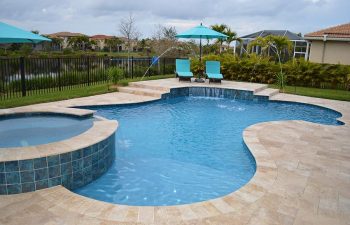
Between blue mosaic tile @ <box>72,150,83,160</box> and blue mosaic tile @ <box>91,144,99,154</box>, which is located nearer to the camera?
blue mosaic tile @ <box>72,150,83,160</box>

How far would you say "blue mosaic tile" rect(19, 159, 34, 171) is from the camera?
13.7 feet

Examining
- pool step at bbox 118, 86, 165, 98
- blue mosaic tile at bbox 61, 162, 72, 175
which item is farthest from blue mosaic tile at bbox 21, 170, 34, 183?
pool step at bbox 118, 86, 165, 98

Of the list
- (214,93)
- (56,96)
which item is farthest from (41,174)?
(214,93)

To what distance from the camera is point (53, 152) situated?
441 centimetres

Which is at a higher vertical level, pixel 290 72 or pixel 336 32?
pixel 336 32

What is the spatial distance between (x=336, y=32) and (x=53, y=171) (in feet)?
69.6

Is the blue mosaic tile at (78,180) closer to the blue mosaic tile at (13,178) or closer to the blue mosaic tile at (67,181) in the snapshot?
the blue mosaic tile at (67,181)

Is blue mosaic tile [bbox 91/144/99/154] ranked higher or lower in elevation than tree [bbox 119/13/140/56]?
lower

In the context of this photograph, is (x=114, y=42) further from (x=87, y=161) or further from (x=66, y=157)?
(x=66, y=157)

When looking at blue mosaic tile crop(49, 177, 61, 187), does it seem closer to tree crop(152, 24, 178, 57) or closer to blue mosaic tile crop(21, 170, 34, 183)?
blue mosaic tile crop(21, 170, 34, 183)

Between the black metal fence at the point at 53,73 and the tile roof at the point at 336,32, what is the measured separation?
11.9 meters

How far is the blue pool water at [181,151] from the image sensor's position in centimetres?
480

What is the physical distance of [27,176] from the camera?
420 centimetres

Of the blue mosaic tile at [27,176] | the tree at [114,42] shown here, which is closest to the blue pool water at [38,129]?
the blue mosaic tile at [27,176]
